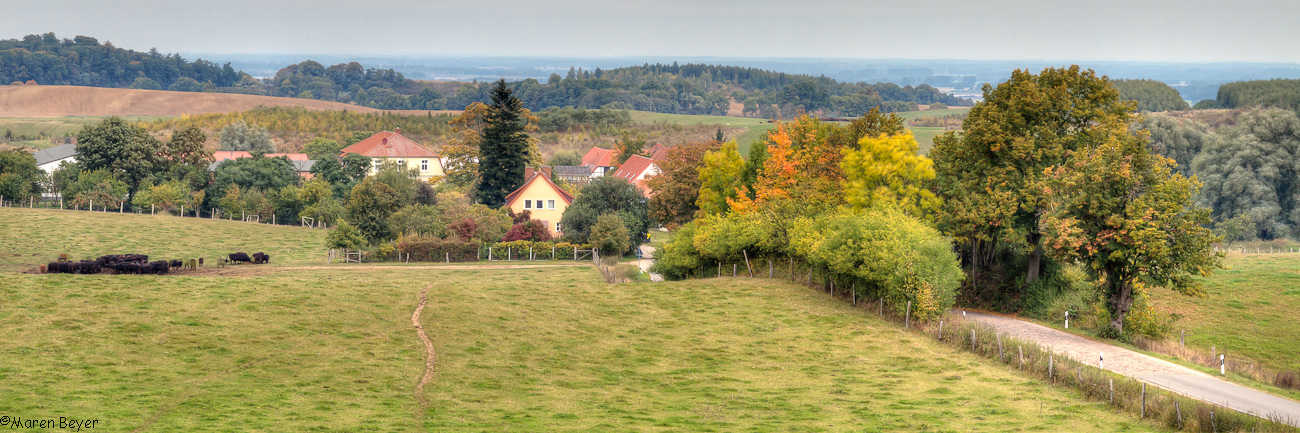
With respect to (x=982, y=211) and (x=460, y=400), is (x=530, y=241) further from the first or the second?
(x=460, y=400)

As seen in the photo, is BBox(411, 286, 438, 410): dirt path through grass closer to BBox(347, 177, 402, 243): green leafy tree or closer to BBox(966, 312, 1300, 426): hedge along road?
BBox(966, 312, 1300, 426): hedge along road

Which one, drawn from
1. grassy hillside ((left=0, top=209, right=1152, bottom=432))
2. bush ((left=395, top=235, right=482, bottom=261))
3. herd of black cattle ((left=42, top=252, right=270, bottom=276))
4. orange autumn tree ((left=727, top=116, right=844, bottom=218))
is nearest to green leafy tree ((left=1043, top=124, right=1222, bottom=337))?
grassy hillside ((left=0, top=209, right=1152, bottom=432))

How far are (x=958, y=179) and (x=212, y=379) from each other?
4009cm

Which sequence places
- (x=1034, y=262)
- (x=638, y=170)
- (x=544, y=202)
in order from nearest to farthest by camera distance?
(x=1034, y=262) → (x=544, y=202) → (x=638, y=170)

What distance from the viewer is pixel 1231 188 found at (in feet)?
334

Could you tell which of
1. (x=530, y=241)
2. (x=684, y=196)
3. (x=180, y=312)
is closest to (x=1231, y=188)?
(x=684, y=196)

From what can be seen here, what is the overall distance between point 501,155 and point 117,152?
131ft

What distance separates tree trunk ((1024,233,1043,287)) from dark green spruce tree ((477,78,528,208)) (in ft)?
184

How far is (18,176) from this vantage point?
293 feet


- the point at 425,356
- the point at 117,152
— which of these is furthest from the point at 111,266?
the point at 117,152

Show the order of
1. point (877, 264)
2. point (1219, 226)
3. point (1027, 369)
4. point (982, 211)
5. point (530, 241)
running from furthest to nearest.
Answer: point (1219, 226)
point (530, 241)
point (982, 211)
point (877, 264)
point (1027, 369)

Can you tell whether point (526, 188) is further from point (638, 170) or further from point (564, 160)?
point (564, 160)

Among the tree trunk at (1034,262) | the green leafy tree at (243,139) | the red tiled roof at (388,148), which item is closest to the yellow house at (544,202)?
the tree trunk at (1034,262)

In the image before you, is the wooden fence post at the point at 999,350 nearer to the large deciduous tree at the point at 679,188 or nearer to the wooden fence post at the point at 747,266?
the wooden fence post at the point at 747,266
